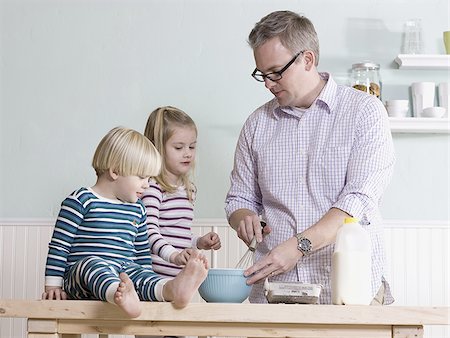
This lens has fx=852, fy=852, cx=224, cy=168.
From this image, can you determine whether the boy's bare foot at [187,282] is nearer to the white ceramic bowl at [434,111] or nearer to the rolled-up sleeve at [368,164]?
the rolled-up sleeve at [368,164]

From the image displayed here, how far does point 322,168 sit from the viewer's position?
240cm

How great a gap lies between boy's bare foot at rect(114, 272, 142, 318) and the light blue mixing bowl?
0.25 m

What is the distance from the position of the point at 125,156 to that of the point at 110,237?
0.77 feet

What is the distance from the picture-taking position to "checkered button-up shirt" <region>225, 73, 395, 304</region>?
2.34 meters

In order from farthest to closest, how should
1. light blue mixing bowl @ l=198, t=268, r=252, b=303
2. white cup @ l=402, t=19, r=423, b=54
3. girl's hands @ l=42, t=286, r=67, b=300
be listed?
1. white cup @ l=402, t=19, r=423, b=54
2. girl's hands @ l=42, t=286, r=67, b=300
3. light blue mixing bowl @ l=198, t=268, r=252, b=303

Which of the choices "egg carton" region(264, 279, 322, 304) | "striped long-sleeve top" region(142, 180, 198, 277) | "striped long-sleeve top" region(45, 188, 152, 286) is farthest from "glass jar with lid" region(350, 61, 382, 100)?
"egg carton" region(264, 279, 322, 304)

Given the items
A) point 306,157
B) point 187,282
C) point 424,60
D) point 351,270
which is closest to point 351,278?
point 351,270

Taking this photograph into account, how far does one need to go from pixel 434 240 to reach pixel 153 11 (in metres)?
1.55

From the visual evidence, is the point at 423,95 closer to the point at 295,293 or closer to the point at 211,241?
the point at 211,241

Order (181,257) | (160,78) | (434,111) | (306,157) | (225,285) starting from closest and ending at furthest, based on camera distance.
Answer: (225,285), (306,157), (181,257), (434,111), (160,78)

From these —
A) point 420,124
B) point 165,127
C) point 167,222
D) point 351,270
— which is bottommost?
point 351,270

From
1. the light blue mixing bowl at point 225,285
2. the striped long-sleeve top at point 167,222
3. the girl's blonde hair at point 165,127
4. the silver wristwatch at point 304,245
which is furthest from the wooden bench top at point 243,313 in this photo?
the girl's blonde hair at point 165,127

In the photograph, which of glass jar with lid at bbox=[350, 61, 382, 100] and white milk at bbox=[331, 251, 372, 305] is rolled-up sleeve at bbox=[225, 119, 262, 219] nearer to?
white milk at bbox=[331, 251, 372, 305]

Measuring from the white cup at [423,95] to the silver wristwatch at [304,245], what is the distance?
149 cm
